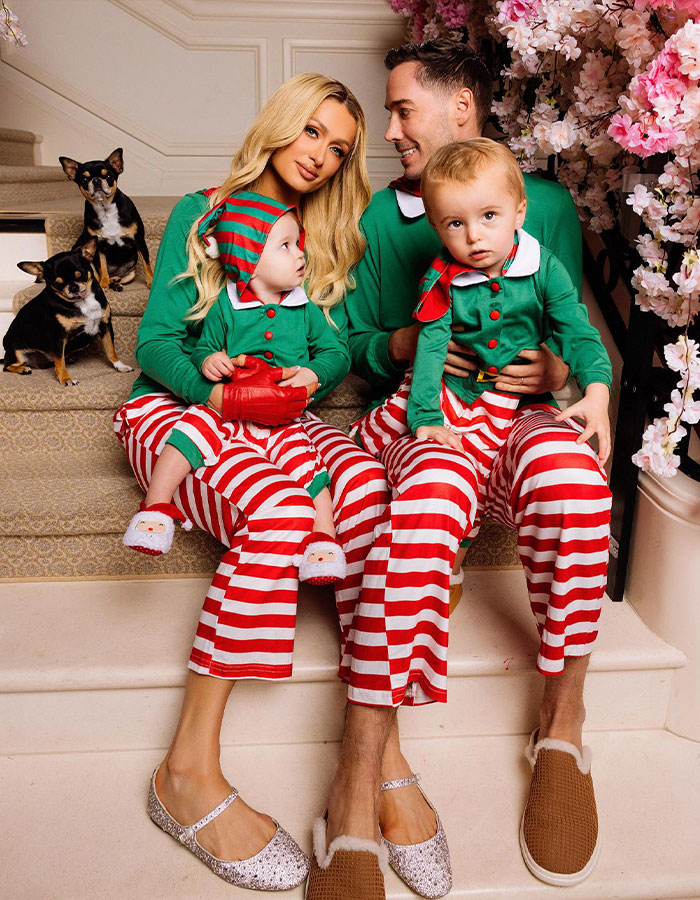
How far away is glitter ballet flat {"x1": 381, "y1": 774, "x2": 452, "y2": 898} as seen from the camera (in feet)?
3.99

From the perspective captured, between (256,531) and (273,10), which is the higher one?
(273,10)

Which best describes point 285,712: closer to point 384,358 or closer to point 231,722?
point 231,722

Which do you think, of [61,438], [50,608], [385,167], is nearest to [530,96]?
[61,438]

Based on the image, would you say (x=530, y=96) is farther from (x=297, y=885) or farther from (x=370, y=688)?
(x=297, y=885)

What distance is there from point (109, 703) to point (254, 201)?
1.03 metres

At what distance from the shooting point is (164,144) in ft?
12.6

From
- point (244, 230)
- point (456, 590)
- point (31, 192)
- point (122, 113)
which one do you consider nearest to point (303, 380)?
point (244, 230)

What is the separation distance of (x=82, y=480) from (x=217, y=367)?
0.55 m

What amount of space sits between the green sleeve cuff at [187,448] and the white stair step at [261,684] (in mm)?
389

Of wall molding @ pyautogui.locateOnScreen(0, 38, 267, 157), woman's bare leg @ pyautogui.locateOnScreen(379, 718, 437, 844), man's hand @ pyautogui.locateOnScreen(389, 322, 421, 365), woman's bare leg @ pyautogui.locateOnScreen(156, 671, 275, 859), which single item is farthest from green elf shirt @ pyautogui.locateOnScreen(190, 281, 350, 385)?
wall molding @ pyautogui.locateOnScreen(0, 38, 267, 157)

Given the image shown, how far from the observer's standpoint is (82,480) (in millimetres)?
1809

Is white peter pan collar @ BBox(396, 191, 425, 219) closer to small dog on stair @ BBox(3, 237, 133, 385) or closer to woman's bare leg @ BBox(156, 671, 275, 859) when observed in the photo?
small dog on stair @ BBox(3, 237, 133, 385)

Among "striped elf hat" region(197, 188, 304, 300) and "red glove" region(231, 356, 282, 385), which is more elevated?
"striped elf hat" region(197, 188, 304, 300)

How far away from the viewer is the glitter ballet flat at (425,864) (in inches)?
47.9
